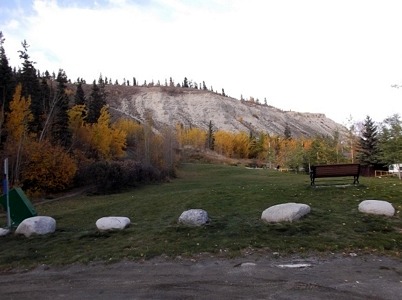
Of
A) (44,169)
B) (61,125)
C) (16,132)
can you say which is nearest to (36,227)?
(44,169)

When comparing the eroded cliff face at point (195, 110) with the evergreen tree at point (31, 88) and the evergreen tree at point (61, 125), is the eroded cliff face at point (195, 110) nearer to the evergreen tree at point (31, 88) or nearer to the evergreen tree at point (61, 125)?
the evergreen tree at point (31, 88)

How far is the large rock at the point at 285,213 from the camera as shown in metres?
9.73

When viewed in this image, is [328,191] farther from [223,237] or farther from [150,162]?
[150,162]

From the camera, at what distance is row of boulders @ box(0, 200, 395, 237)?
9.81 m

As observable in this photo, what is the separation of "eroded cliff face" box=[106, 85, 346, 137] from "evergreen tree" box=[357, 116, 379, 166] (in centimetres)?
9413

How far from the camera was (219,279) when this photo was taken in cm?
611

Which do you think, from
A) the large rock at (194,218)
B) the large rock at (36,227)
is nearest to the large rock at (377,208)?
the large rock at (194,218)

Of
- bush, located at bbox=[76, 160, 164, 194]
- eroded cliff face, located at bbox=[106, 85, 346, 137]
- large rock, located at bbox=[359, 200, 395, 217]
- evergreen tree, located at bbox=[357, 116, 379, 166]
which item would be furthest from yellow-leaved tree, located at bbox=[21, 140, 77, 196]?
eroded cliff face, located at bbox=[106, 85, 346, 137]

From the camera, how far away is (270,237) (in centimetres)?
850

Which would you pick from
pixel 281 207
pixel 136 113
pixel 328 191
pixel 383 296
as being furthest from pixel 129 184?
pixel 136 113

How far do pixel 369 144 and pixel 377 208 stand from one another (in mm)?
45183

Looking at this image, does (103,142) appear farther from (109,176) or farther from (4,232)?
(4,232)

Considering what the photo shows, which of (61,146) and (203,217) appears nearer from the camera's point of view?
(203,217)

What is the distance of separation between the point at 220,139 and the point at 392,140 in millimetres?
67230
